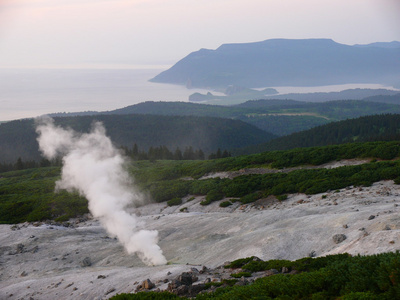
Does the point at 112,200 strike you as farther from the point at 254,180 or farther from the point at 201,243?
the point at 254,180

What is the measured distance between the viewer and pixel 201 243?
28578mm

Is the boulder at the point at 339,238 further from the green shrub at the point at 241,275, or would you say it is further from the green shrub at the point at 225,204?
the green shrub at the point at 225,204

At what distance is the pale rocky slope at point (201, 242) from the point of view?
2142 cm

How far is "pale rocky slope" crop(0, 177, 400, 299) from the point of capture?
21.4m

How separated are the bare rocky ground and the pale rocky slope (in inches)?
2.4

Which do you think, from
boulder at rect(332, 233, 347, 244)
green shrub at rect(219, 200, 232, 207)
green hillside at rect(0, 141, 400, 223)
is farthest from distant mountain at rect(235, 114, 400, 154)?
boulder at rect(332, 233, 347, 244)

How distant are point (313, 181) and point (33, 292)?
91.8ft

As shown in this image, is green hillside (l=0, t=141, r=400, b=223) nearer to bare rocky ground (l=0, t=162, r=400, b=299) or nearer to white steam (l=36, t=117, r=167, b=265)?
bare rocky ground (l=0, t=162, r=400, b=299)

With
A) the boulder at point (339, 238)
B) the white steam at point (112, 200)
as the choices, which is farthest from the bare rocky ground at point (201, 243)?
the white steam at point (112, 200)

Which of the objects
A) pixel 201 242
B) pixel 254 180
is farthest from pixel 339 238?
pixel 254 180

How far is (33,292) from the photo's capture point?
24.0 meters

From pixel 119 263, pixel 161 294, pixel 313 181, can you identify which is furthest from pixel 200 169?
pixel 161 294

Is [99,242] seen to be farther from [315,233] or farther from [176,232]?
[315,233]

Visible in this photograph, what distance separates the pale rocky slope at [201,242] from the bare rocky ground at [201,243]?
0.06 m
